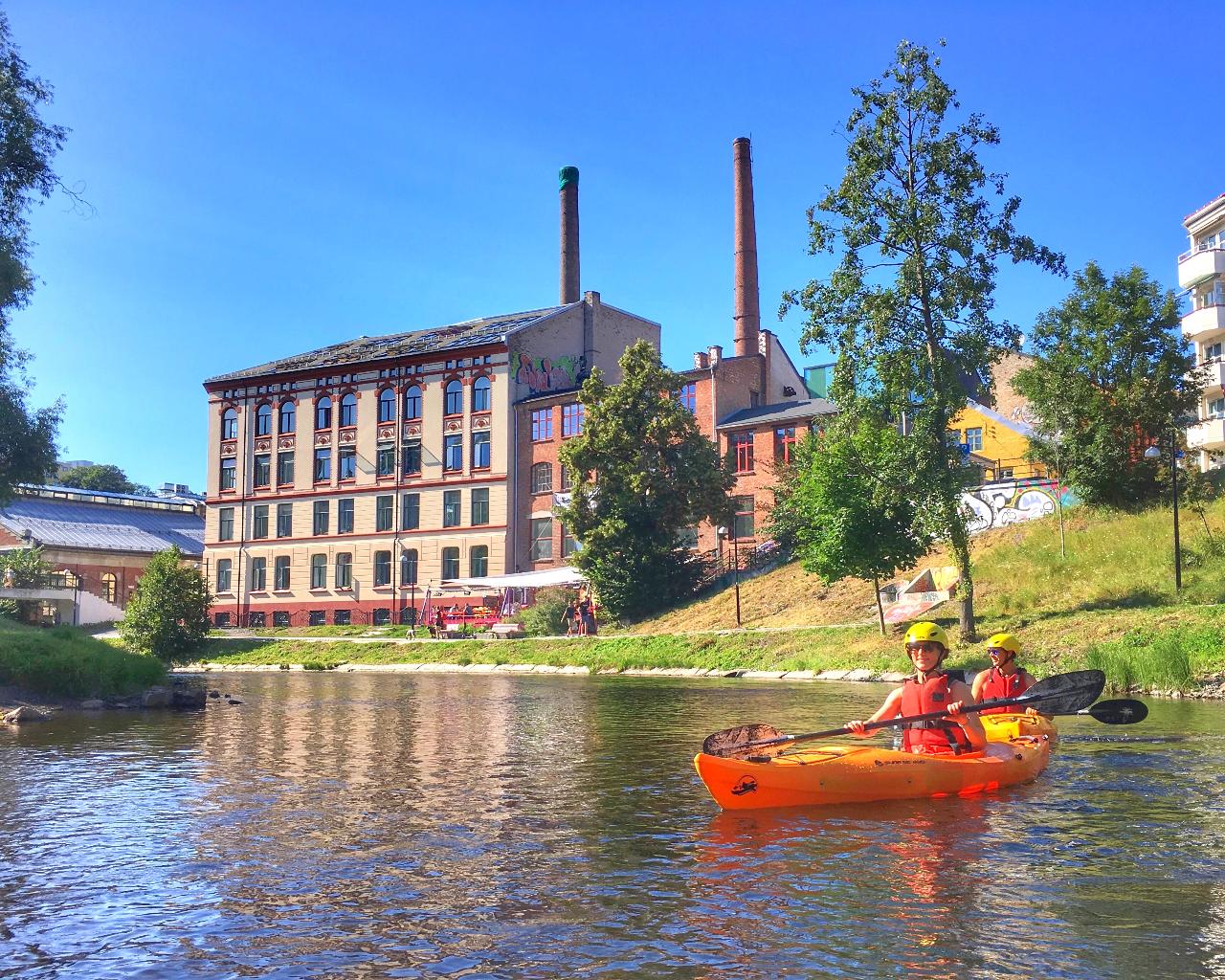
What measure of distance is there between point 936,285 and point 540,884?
25400mm

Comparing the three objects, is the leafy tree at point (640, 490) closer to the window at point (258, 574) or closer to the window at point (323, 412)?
the window at point (323, 412)

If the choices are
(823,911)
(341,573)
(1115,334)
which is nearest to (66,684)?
(823,911)

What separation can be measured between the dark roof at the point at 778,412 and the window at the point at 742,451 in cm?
64

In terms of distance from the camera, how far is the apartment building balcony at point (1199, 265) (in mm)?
49781

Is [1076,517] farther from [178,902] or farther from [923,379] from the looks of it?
[178,902]

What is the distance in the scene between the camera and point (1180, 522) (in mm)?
34625

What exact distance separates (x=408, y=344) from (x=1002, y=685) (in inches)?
2080

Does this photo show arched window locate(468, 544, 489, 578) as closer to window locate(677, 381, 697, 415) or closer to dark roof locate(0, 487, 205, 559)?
window locate(677, 381, 697, 415)

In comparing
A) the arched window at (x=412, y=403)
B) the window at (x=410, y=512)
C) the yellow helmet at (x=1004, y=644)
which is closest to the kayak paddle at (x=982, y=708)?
the yellow helmet at (x=1004, y=644)

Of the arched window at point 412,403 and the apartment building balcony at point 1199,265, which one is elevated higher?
the apartment building balcony at point 1199,265

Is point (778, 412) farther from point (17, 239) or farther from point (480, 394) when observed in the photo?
point (17, 239)

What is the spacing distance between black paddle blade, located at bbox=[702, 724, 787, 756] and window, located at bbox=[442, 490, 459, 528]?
158 feet

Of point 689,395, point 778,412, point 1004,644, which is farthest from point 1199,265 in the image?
point 1004,644

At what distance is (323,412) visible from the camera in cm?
6425
